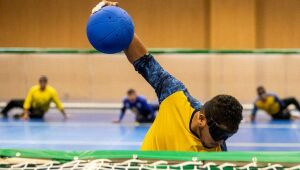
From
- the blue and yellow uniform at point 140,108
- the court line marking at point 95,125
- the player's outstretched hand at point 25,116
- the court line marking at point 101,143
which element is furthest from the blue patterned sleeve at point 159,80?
the player's outstretched hand at point 25,116

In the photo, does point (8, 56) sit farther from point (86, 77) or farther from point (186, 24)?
point (186, 24)

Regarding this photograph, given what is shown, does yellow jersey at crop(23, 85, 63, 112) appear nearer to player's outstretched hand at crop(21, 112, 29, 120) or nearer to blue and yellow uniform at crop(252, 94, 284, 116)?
player's outstretched hand at crop(21, 112, 29, 120)

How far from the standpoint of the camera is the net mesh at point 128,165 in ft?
7.87

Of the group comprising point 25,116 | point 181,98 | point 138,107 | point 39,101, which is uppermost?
point 39,101

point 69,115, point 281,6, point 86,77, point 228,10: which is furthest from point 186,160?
point 281,6

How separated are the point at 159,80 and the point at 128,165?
818 mm

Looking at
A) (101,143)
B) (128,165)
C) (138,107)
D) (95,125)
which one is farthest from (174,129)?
(138,107)

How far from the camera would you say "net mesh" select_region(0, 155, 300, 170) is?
7.87 ft

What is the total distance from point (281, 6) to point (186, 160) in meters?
17.8

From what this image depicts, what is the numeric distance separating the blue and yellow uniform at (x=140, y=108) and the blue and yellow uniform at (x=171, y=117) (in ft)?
35.9

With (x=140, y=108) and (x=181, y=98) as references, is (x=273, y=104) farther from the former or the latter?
(x=181, y=98)

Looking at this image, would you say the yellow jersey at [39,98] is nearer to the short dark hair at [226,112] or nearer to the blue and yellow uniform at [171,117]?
the blue and yellow uniform at [171,117]

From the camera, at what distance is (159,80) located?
3096 millimetres

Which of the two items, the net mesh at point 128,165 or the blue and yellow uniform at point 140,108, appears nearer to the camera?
the net mesh at point 128,165
